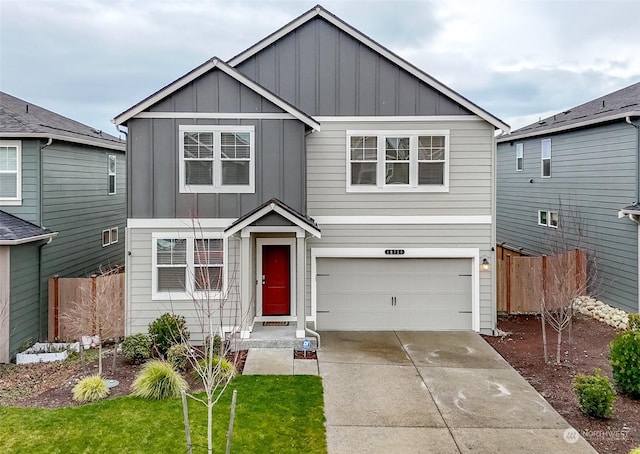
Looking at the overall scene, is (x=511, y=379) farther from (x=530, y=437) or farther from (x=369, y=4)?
(x=369, y=4)

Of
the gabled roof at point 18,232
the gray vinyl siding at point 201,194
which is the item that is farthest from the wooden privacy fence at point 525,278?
the gabled roof at point 18,232

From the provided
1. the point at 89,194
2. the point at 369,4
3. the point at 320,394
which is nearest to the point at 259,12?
the point at 369,4

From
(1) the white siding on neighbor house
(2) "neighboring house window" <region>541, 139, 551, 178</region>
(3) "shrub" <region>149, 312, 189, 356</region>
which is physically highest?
(2) "neighboring house window" <region>541, 139, 551, 178</region>

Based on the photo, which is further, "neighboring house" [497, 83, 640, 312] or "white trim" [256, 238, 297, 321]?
"neighboring house" [497, 83, 640, 312]

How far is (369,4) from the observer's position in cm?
1941

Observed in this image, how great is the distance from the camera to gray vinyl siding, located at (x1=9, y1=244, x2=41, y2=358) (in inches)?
458

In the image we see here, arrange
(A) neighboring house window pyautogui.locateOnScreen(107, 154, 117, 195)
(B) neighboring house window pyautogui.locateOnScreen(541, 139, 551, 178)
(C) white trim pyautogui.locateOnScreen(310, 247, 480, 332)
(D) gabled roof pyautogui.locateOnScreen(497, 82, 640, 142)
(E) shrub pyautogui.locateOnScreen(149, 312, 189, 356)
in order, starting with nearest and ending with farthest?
(E) shrub pyautogui.locateOnScreen(149, 312, 189, 356)
(C) white trim pyautogui.locateOnScreen(310, 247, 480, 332)
(D) gabled roof pyautogui.locateOnScreen(497, 82, 640, 142)
(A) neighboring house window pyautogui.locateOnScreen(107, 154, 117, 195)
(B) neighboring house window pyautogui.locateOnScreen(541, 139, 551, 178)

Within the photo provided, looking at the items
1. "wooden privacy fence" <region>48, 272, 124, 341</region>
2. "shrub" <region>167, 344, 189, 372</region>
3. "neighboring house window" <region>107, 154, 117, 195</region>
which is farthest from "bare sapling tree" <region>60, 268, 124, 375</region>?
"neighboring house window" <region>107, 154, 117, 195</region>

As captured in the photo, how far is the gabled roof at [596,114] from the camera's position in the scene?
14.3 meters

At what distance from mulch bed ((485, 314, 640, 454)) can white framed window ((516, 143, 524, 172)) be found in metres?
8.19

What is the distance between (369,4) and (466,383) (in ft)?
51.1

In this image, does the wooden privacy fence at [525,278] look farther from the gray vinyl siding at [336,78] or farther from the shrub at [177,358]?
the shrub at [177,358]

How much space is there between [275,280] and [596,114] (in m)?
12.0

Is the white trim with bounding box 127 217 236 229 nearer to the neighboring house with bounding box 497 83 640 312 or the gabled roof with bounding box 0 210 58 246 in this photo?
the gabled roof with bounding box 0 210 58 246
